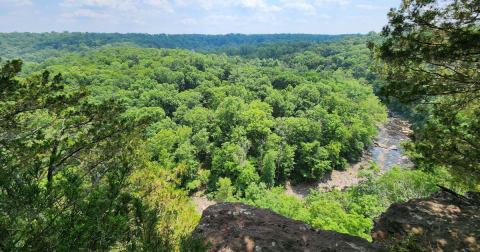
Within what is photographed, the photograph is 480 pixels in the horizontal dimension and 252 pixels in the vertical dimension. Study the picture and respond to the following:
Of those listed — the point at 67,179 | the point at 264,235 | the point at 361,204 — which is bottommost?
the point at 361,204

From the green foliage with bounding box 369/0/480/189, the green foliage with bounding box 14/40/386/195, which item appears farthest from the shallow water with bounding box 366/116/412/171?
the green foliage with bounding box 369/0/480/189

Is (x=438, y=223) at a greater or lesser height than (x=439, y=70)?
lesser

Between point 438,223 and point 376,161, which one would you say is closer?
point 438,223

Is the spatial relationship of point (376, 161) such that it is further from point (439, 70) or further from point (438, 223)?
point (438, 223)

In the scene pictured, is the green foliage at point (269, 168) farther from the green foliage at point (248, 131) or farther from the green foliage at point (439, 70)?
the green foliage at point (439, 70)

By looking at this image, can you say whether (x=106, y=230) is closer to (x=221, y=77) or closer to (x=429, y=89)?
(x=429, y=89)

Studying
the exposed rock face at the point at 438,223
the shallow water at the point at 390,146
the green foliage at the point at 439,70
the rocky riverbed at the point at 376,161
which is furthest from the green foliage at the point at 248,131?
the green foliage at the point at 439,70

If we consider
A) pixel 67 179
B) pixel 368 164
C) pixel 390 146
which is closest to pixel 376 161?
pixel 368 164
